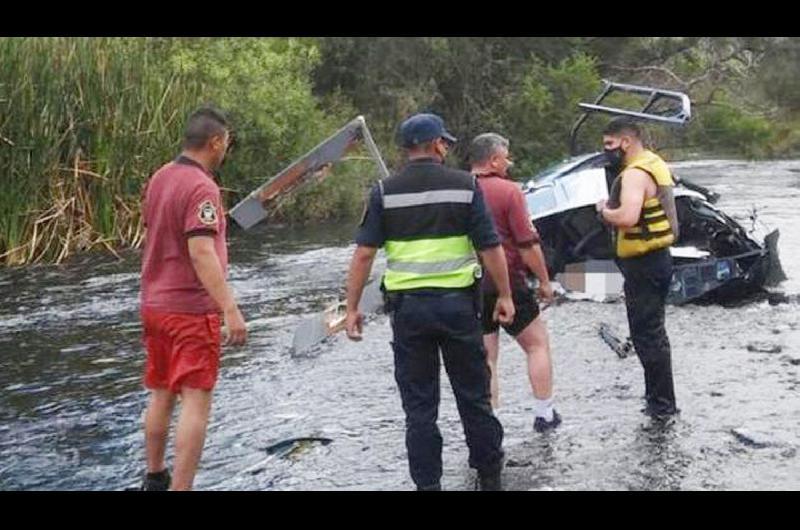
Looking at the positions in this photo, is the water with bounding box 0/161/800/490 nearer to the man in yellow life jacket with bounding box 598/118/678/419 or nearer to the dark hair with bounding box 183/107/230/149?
the man in yellow life jacket with bounding box 598/118/678/419

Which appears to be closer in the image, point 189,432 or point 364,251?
point 189,432

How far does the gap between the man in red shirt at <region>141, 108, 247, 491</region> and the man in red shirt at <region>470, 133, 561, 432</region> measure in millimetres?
1706

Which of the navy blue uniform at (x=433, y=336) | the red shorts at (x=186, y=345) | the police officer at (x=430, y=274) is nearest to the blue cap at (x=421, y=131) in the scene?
the police officer at (x=430, y=274)

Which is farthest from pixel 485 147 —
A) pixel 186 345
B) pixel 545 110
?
pixel 545 110

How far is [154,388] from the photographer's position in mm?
5754

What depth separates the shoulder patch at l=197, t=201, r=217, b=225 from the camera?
5.46 m

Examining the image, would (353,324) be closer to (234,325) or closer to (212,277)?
(234,325)

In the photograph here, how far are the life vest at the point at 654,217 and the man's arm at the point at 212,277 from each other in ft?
9.60

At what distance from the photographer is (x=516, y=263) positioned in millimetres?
6918

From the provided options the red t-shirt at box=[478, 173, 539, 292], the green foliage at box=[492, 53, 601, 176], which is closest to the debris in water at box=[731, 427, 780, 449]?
the red t-shirt at box=[478, 173, 539, 292]

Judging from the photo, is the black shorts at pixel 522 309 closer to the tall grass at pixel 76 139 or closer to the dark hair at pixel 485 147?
the dark hair at pixel 485 147

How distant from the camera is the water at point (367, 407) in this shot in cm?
652

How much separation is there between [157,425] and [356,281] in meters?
1.30
